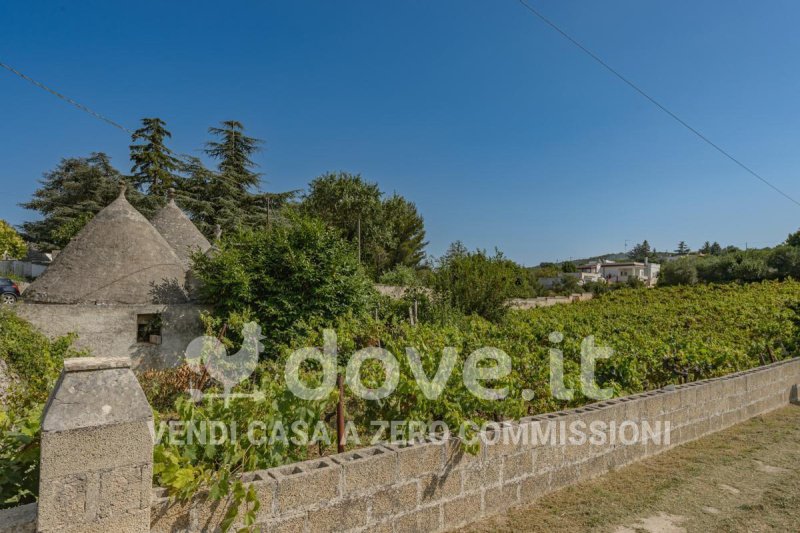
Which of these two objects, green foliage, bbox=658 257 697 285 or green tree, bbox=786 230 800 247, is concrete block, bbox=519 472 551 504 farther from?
green tree, bbox=786 230 800 247

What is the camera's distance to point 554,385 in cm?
521

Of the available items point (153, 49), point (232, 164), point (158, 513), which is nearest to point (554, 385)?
point (158, 513)

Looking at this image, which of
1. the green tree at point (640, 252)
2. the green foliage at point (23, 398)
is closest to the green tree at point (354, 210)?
the green foliage at point (23, 398)

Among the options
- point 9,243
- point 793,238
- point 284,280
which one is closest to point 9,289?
point 9,243

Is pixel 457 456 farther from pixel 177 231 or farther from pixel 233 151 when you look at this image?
pixel 233 151

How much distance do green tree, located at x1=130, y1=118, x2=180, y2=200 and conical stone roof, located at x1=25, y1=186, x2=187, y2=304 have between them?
1061 inches

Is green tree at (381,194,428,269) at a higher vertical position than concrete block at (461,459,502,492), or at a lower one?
higher

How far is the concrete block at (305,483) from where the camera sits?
271 centimetres

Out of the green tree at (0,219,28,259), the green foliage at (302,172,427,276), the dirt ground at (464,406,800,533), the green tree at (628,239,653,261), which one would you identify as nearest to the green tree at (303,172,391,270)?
the green foliage at (302,172,427,276)

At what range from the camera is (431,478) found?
3.38 metres

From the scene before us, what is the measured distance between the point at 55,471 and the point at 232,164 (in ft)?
124

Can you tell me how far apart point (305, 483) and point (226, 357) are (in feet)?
22.3

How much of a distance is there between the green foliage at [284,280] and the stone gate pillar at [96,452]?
25.1 ft

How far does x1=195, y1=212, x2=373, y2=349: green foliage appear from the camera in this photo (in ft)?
33.6
